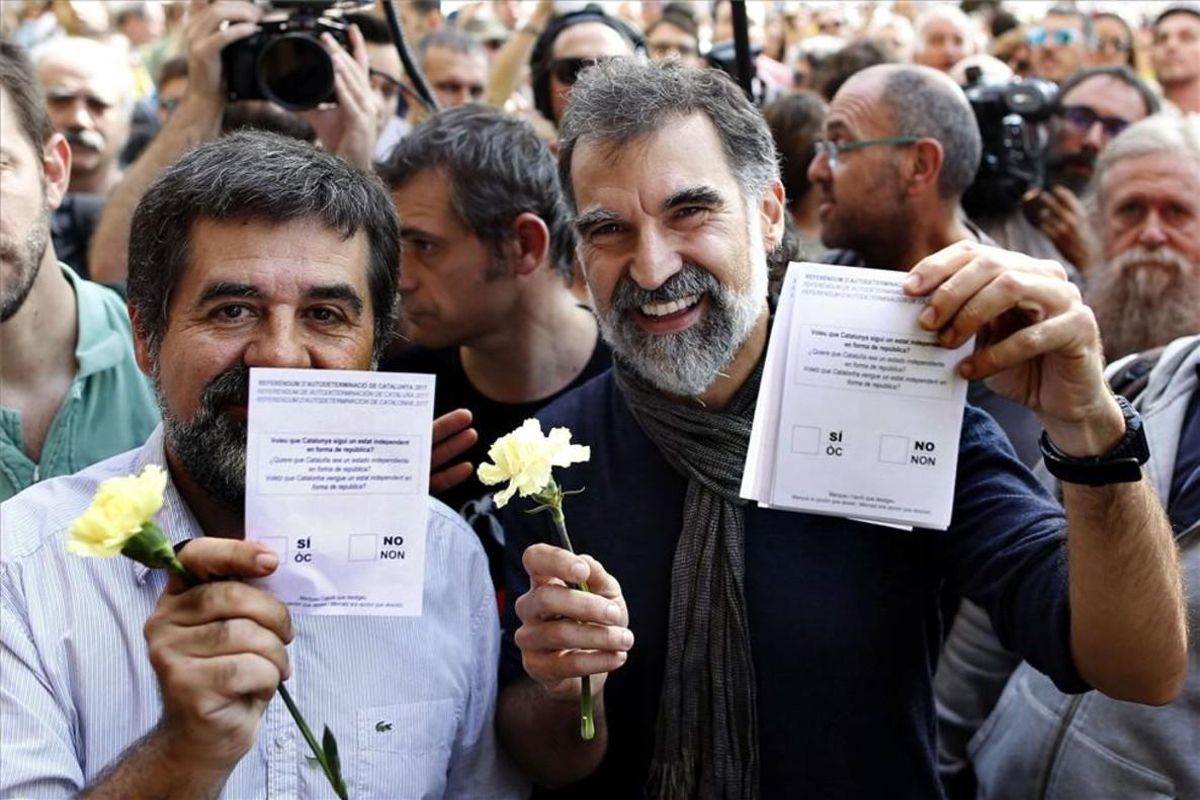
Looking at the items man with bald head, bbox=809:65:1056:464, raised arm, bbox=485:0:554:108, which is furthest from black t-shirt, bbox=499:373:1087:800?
raised arm, bbox=485:0:554:108

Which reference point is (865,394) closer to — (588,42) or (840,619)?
(840,619)

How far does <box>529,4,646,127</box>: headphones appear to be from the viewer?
4742 millimetres

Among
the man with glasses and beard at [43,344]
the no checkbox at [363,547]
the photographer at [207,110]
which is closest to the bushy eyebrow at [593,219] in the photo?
the no checkbox at [363,547]

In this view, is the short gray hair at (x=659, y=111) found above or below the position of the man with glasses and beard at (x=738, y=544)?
above

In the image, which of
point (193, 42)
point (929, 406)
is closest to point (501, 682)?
point (929, 406)

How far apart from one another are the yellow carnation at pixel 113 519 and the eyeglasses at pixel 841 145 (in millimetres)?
3442

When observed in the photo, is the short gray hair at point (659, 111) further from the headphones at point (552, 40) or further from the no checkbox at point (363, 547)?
the headphones at point (552, 40)

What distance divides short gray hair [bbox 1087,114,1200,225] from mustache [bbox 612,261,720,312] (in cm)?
204

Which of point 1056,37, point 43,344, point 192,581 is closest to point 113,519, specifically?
point 192,581

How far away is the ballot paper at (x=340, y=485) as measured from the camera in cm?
174

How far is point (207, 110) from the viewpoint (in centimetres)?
366

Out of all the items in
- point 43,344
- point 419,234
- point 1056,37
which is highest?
point 1056,37

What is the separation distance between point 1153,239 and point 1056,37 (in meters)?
4.27

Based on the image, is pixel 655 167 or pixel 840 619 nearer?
pixel 840 619
